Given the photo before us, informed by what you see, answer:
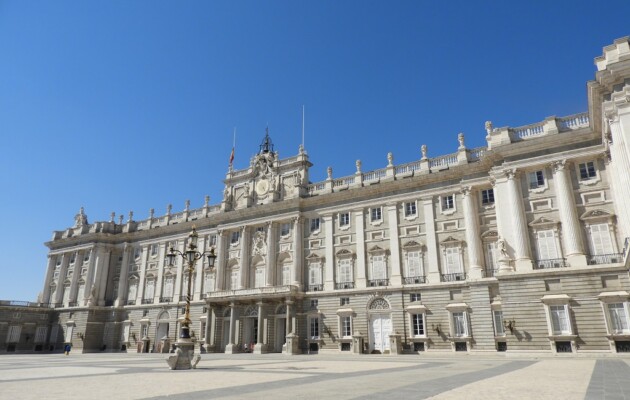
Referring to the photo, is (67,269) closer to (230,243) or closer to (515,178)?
(230,243)

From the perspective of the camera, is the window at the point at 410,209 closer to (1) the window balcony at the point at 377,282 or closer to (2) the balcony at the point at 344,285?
(1) the window balcony at the point at 377,282

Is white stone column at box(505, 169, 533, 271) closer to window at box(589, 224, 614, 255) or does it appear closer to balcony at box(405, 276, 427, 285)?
window at box(589, 224, 614, 255)

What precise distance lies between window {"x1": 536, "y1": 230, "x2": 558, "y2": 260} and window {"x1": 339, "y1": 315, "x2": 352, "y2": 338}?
1599cm

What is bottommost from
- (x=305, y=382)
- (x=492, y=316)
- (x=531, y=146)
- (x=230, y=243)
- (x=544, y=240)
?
(x=305, y=382)

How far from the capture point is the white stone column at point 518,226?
94.3 ft

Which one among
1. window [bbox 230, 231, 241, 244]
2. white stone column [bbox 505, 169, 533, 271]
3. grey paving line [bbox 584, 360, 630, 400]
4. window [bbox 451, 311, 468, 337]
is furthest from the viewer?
window [bbox 230, 231, 241, 244]

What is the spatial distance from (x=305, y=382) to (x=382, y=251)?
25.7 meters

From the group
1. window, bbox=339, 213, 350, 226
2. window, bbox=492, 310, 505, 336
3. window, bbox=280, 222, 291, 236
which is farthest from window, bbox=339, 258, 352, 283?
window, bbox=492, 310, 505, 336

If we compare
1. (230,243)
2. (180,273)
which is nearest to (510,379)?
(230,243)

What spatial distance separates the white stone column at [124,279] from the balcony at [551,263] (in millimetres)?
46122

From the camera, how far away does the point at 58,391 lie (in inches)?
400

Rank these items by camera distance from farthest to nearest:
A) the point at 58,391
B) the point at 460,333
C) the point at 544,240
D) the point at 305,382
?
1. the point at 460,333
2. the point at 544,240
3. the point at 305,382
4. the point at 58,391

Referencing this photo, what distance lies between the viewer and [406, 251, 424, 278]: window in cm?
3506

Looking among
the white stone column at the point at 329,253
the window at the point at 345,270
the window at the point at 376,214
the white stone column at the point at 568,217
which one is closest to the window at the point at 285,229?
the white stone column at the point at 329,253
